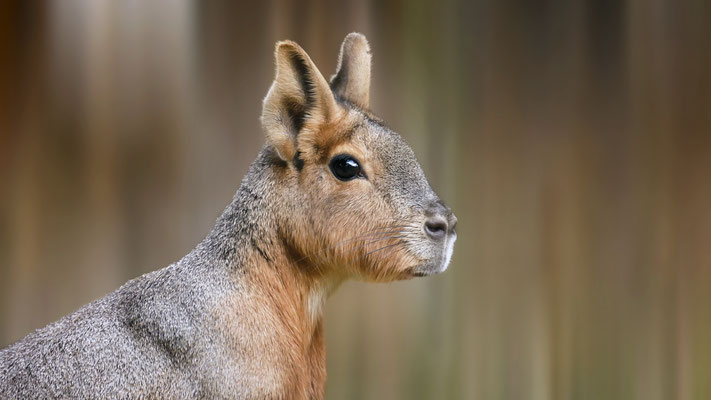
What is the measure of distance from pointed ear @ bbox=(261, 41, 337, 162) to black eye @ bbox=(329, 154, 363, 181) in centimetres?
11

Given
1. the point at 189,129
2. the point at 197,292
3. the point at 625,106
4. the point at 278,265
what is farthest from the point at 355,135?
the point at 625,106

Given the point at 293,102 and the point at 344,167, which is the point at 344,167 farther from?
the point at 293,102

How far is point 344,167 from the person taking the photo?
2.12 meters

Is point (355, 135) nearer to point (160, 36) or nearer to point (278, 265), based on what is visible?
point (278, 265)

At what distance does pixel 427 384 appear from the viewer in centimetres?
Answer: 345

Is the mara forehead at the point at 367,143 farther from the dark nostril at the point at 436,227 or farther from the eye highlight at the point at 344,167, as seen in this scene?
the dark nostril at the point at 436,227

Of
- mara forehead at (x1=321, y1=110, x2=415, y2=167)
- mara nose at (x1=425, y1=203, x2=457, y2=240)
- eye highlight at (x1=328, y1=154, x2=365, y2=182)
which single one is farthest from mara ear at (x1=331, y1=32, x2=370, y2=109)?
mara nose at (x1=425, y1=203, x2=457, y2=240)

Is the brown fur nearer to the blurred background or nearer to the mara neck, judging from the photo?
the mara neck

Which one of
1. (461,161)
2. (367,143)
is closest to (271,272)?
(367,143)

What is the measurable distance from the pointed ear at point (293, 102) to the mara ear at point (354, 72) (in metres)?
0.27

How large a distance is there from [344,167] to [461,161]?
143cm

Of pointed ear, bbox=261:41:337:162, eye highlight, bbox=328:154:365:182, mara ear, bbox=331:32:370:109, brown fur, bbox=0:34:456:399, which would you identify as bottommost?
brown fur, bbox=0:34:456:399

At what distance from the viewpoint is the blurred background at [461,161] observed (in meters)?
3.36

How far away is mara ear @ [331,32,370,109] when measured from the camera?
240 cm
